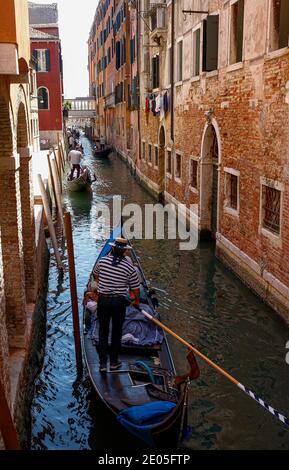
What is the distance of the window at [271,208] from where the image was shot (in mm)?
7422

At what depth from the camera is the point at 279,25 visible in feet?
23.8


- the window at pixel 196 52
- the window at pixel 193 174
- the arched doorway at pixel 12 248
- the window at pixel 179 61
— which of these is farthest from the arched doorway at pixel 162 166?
the arched doorway at pixel 12 248

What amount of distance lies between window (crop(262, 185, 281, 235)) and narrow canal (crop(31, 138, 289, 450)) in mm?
1153

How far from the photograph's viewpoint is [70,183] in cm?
1875

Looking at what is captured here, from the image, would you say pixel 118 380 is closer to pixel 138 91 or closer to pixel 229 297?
pixel 229 297

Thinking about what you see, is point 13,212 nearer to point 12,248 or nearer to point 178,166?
point 12,248

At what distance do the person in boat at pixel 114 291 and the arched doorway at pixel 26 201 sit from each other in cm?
199

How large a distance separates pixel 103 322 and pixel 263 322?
2944 mm

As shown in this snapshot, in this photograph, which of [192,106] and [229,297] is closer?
[229,297]

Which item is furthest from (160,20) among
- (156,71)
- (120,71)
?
(120,71)

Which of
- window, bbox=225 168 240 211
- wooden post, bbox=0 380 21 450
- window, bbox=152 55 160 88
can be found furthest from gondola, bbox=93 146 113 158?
wooden post, bbox=0 380 21 450

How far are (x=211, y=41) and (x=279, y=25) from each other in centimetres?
292

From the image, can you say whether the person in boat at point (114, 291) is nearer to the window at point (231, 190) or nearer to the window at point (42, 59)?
the window at point (231, 190)
